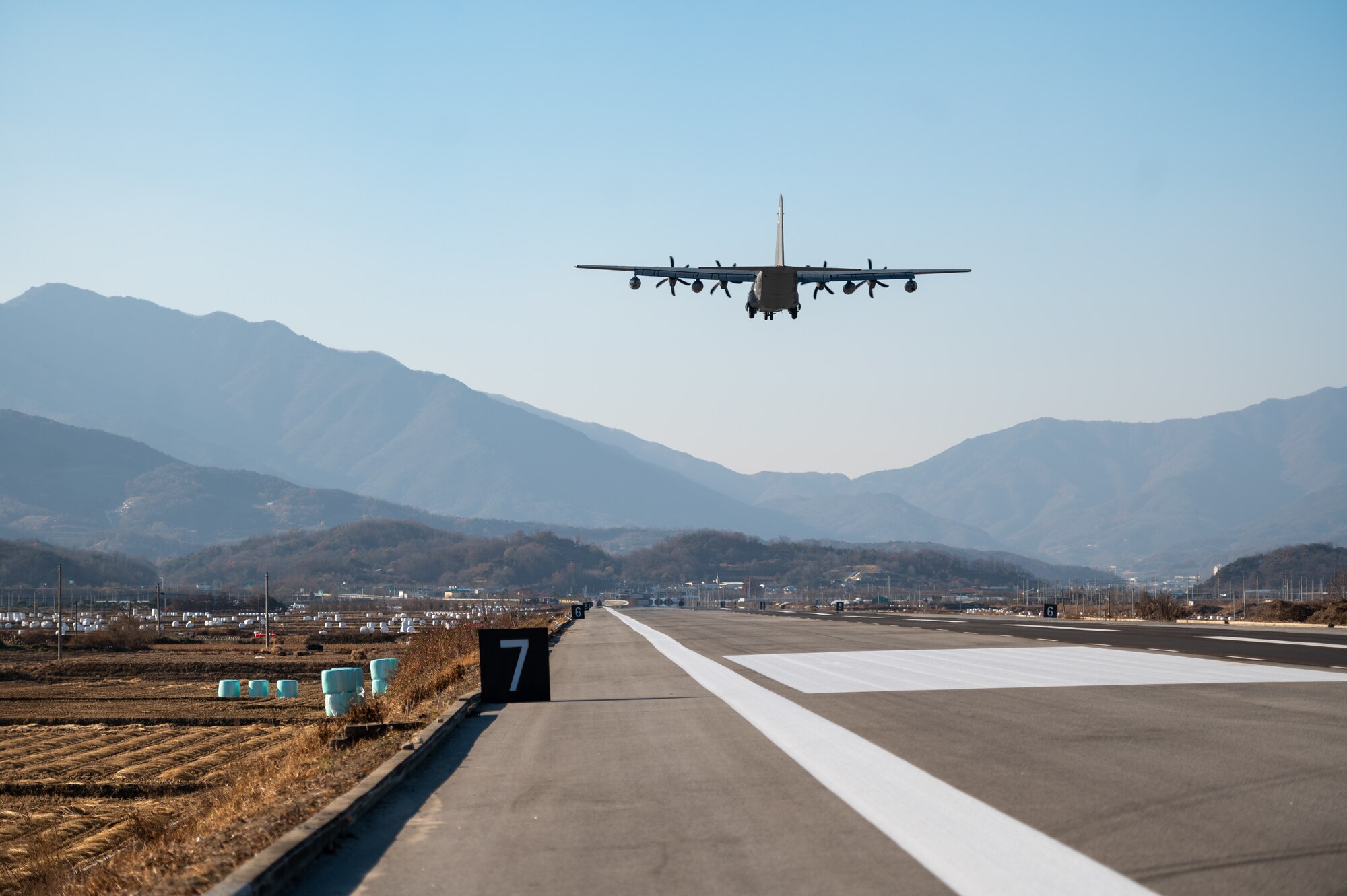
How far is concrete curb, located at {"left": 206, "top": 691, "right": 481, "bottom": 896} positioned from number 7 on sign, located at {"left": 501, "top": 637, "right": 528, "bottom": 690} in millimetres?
5375

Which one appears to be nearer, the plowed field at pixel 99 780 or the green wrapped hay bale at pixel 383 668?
the plowed field at pixel 99 780

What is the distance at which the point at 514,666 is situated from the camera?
1800 cm


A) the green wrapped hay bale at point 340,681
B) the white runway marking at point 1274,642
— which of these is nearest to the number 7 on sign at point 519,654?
the green wrapped hay bale at point 340,681

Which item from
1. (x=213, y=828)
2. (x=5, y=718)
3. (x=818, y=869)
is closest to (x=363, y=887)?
(x=818, y=869)

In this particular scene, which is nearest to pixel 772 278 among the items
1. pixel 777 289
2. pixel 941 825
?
pixel 777 289

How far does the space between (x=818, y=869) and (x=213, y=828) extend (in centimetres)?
555

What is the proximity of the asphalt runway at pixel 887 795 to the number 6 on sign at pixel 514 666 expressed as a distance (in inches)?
22.8

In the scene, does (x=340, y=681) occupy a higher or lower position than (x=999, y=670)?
lower

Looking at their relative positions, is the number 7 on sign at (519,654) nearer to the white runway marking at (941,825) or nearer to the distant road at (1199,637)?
the white runway marking at (941,825)

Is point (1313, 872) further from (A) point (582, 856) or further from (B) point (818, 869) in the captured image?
(A) point (582, 856)

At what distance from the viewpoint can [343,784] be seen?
10.4 m

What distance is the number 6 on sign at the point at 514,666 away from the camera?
17875 mm

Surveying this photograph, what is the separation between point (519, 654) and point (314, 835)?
1044 centimetres

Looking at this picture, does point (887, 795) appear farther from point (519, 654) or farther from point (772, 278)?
point (772, 278)
